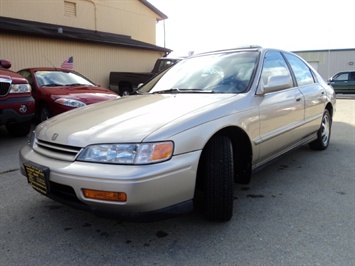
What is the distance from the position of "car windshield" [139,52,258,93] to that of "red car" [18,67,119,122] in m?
2.73

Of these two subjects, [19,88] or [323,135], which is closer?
[323,135]

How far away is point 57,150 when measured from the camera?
2.39 m

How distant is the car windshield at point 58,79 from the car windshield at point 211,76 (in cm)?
381

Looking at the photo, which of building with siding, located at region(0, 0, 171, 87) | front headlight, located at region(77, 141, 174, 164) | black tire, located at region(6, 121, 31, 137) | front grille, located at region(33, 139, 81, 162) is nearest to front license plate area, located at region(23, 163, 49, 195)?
front grille, located at region(33, 139, 81, 162)

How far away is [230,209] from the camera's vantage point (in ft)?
8.41

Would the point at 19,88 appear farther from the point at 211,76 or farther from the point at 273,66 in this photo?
the point at 273,66

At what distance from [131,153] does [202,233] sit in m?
0.92

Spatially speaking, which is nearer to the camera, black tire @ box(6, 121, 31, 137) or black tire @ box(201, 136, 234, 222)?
black tire @ box(201, 136, 234, 222)

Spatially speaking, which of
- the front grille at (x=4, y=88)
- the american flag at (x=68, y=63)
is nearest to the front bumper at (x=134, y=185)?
the front grille at (x=4, y=88)

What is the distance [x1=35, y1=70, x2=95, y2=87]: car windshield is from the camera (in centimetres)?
683

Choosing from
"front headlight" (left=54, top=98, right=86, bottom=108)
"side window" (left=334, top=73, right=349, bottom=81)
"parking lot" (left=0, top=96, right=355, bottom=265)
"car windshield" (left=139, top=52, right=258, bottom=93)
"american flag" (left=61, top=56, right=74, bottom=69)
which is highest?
"american flag" (left=61, top=56, right=74, bottom=69)

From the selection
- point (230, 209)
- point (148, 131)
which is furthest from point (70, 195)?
point (230, 209)

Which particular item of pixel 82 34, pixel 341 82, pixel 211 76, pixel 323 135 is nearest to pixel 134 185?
pixel 211 76

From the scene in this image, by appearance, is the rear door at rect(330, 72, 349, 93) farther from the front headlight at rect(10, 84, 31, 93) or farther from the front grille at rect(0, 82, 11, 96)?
the front grille at rect(0, 82, 11, 96)
